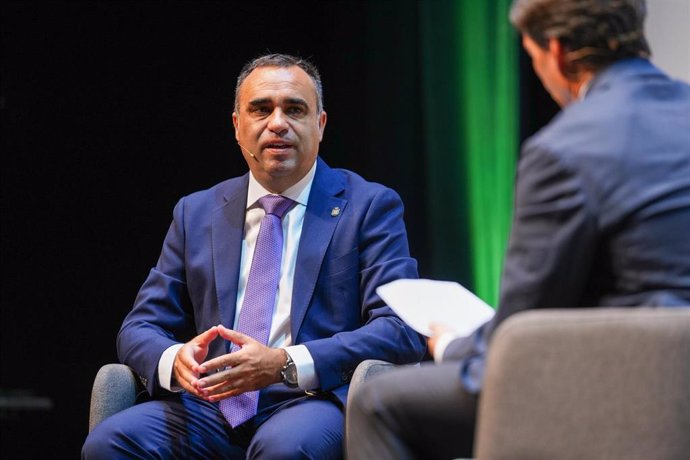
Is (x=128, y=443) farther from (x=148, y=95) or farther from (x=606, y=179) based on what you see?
(x=148, y=95)

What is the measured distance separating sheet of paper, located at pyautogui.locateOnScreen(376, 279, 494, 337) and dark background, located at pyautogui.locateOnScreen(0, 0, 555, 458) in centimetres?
253

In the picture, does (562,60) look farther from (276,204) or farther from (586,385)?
A: (276,204)

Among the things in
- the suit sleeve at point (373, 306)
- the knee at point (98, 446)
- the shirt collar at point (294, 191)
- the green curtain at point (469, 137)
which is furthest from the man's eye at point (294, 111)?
the green curtain at point (469, 137)

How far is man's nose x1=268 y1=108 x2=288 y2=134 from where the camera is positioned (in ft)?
9.54

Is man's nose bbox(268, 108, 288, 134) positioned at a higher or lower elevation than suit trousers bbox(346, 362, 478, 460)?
higher

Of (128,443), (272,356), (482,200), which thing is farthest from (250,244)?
(482,200)

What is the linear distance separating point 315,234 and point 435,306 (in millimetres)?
929

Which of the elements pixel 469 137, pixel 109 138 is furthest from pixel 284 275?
pixel 109 138

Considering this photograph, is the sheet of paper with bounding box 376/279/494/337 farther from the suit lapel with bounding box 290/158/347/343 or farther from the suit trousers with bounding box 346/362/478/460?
the suit lapel with bounding box 290/158/347/343

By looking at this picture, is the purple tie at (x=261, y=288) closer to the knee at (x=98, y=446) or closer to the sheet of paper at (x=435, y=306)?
the knee at (x=98, y=446)

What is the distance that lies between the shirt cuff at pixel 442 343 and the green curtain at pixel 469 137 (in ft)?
7.66

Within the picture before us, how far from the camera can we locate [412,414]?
177 cm

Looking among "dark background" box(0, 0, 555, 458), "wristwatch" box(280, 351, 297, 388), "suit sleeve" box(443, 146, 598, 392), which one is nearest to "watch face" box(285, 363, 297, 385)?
"wristwatch" box(280, 351, 297, 388)

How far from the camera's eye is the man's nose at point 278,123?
291cm
